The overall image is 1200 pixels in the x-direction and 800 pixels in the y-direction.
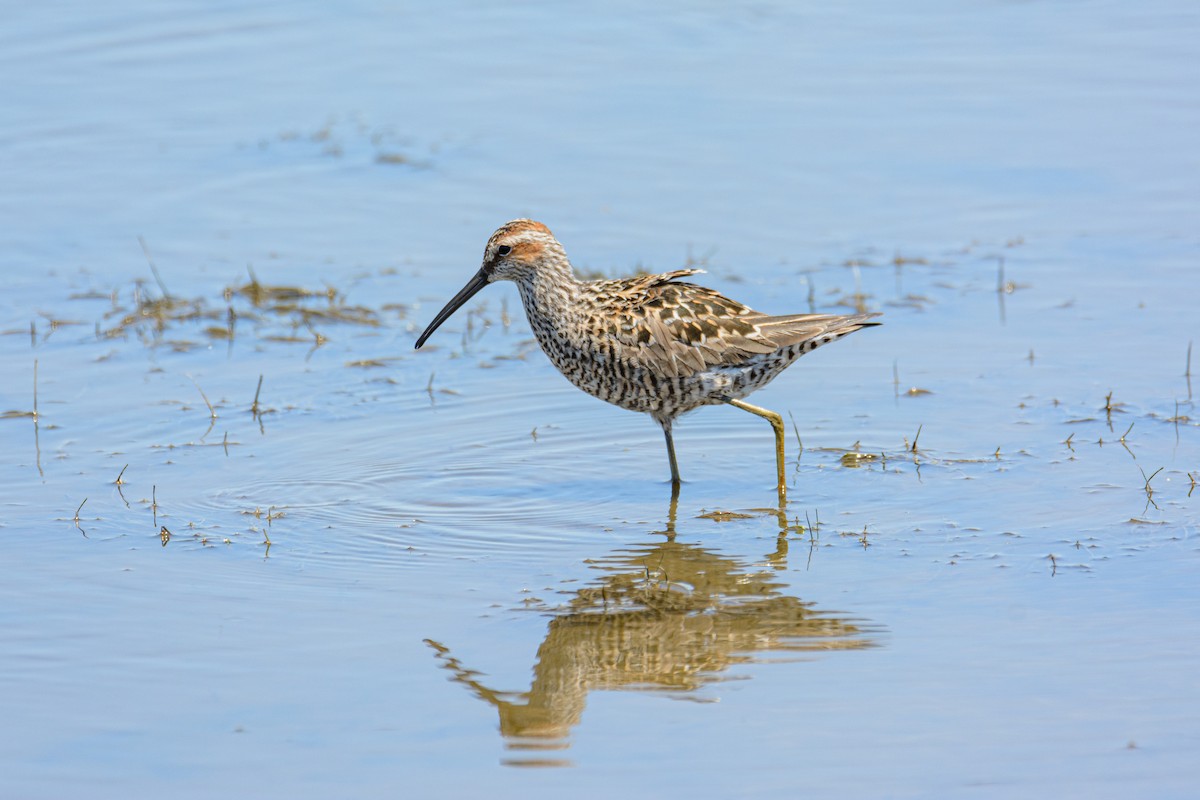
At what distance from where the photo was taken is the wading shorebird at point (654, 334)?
8.16m

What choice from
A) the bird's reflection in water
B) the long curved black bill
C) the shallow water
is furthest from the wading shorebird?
the bird's reflection in water

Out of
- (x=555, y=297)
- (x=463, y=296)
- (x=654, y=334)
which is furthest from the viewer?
(x=463, y=296)

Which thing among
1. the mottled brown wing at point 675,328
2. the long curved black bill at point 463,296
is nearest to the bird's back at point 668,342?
the mottled brown wing at point 675,328

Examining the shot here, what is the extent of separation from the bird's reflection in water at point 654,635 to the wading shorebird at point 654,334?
1149 millimetres

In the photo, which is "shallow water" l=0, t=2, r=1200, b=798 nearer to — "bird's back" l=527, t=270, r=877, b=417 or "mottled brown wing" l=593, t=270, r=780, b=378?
"bird's back" l=527, t=270, r=877, b=417

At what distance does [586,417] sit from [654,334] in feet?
4.19

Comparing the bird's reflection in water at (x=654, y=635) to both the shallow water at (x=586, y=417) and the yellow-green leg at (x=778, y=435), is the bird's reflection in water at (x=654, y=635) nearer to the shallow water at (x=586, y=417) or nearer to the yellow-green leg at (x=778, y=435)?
the shallow water at (x=586, y=417)

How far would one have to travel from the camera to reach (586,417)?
30.6 ft

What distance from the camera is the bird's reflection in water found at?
579 cm

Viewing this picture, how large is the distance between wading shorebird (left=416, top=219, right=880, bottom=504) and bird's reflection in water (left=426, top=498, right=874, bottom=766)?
3.77ft

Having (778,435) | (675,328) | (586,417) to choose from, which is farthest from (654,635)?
(586,417)

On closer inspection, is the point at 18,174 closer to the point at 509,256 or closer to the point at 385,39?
the point at 385,39

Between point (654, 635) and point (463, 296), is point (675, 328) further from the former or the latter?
point (654, 635)

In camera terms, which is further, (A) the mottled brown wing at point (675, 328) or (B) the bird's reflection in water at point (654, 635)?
(A) the mottled brown wing at point (675, 328)
